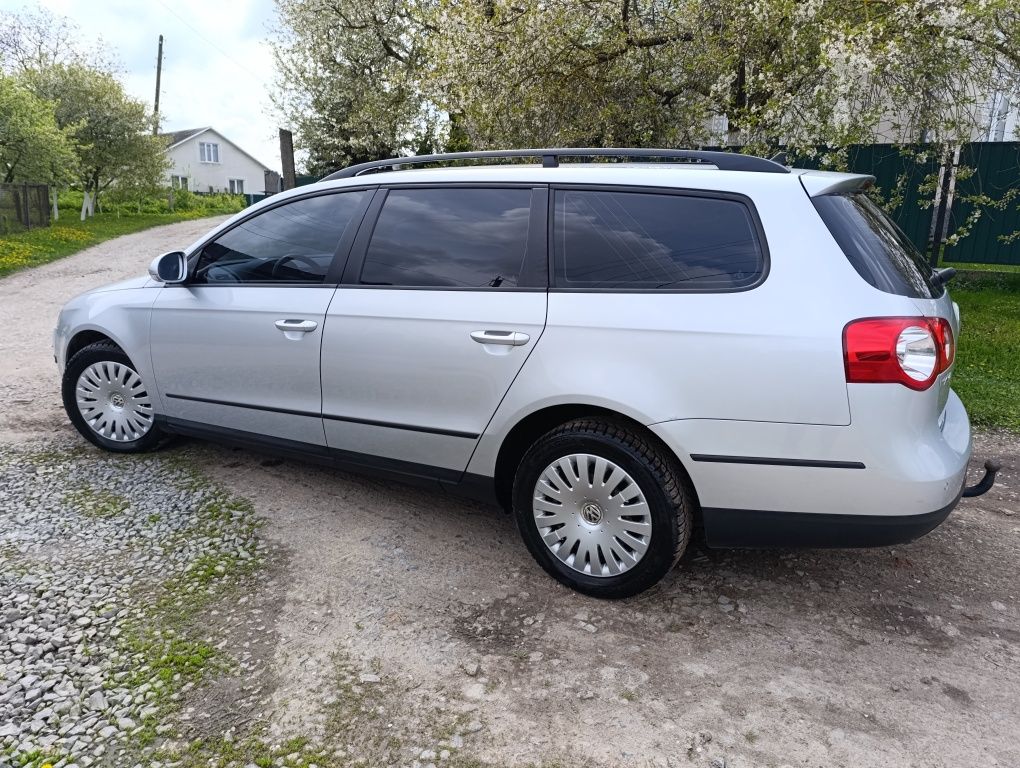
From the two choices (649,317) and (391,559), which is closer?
(649,317)

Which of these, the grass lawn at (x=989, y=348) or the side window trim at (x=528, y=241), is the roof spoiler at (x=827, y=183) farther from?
the grass lawn at (x=989, y=348)

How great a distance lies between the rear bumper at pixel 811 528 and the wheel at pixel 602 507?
0.48ft

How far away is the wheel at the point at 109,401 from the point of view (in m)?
4.50

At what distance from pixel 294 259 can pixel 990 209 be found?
11.3 metres

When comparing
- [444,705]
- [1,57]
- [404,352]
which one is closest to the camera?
[444,705]

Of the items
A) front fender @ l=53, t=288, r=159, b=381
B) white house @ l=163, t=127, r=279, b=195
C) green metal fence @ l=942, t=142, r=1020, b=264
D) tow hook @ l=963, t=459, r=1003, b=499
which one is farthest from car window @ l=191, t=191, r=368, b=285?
white house @ l=163, t=127, r=279, b=195

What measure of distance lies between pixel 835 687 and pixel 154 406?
3.80 meters

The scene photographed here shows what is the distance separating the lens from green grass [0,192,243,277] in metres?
15.2

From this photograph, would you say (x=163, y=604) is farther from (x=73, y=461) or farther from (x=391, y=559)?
(x=73, y=461)

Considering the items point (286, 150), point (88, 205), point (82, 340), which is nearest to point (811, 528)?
point (82, 340)

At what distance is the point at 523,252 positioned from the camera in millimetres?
3195

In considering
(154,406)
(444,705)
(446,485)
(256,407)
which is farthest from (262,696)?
(154,406)

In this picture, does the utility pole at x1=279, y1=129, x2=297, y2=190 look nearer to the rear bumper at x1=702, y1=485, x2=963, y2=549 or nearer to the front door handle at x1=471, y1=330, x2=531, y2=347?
the front door handle at x1=471, y1=330, x2=531, y2=347

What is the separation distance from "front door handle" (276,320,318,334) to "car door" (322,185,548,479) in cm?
9
